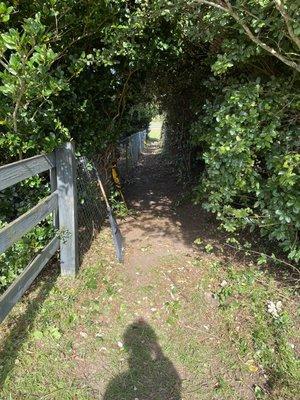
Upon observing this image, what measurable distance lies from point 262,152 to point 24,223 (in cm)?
227

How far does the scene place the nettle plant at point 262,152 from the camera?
3.26 metres

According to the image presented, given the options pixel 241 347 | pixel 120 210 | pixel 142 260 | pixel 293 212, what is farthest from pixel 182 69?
pixel 241 347

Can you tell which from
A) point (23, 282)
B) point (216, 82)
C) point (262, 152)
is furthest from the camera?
point (216, 82)

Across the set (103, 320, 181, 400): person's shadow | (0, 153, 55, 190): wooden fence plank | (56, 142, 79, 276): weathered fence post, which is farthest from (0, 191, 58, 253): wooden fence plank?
(103, 320, 181, 400): person's shadow

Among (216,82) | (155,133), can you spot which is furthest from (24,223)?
(155,133)

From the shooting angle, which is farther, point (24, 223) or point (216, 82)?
point (216, 82)

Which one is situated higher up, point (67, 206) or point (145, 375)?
point (67, 206)

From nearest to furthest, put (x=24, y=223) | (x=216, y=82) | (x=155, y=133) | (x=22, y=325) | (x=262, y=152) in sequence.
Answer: (x=24, y=223) < (x=22, y=325) < (x=262, y=152) < (x=216, y=82) < (x=155, y=133)

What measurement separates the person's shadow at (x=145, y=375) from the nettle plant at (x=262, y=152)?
1398mm

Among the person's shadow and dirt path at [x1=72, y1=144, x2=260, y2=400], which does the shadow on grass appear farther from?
the person's shadow

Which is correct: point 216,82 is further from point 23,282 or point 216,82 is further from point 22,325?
point 22,325

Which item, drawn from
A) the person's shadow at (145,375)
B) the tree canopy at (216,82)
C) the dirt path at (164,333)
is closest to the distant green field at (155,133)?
the dirt path at (164,333)

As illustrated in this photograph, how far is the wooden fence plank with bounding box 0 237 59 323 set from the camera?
2.55 m

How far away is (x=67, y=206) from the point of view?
374cm
